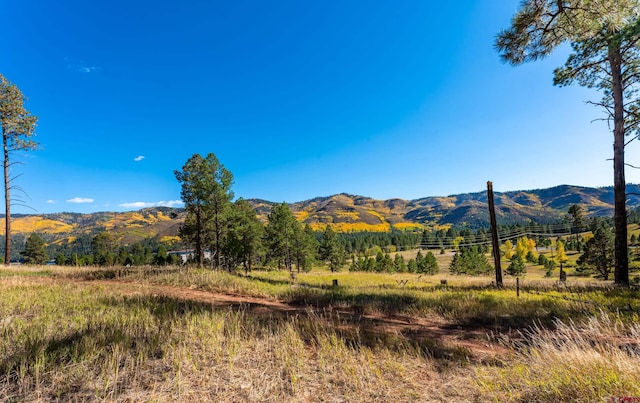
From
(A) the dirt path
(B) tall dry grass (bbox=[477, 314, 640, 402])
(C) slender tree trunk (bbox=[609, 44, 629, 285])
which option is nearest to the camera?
(B) tall dry grass (bbox=[477, 314, 640, 402])

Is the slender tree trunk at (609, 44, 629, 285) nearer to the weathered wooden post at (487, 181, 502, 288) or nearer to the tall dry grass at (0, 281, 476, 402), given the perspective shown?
the weathered wooden post at (487, 181, 502, 288)

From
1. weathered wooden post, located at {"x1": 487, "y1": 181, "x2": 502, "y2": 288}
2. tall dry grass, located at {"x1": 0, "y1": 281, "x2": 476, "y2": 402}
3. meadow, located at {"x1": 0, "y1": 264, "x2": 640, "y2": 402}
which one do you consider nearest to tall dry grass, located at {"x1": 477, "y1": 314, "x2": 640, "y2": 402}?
meadow, located at {"x1": 0, "y1": 264, "x2": 640, "y2": 402}

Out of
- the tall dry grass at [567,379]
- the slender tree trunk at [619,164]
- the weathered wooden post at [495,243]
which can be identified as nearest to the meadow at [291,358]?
the tall dry grass at [567,379]

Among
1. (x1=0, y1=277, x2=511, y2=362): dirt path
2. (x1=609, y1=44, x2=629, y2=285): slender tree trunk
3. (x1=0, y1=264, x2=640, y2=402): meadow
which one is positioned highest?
(x1=609, y1=44, x2=629, y2=285): slender tree trunk

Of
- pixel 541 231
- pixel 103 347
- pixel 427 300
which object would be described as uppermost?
pixel 103 347

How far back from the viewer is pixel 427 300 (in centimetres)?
980

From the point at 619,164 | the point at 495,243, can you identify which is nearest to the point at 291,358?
the point at 619,164

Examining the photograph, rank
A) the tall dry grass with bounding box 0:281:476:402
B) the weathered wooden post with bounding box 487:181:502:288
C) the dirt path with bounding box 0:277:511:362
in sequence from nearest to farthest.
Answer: the tall dry grass with bounding box 0:281:476:402
the dirt path with bounding box 0:277:511:362
the weathered wooden post with bounding box 487:181:502:288

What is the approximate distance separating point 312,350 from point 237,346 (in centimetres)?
133

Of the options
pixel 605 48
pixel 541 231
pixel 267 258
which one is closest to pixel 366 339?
pixel 605 48

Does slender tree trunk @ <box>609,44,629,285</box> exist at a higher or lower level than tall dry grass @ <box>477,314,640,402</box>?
higher

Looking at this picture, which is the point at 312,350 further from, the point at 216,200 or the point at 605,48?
the point at 216,200

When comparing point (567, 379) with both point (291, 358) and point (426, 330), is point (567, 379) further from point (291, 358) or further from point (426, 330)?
point (426, 330)

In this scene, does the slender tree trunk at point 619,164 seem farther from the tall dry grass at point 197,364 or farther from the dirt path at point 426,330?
the tall dry grass at point 197,364
